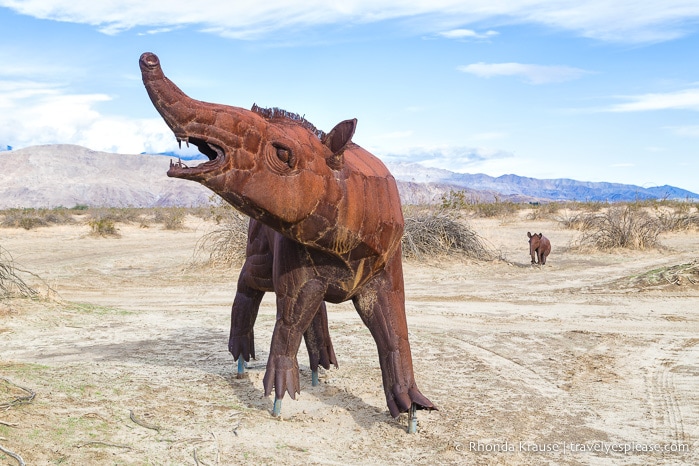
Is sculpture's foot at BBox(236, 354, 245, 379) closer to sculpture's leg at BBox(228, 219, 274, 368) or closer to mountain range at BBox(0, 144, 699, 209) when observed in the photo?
sculpture's leg at BBox(228, 219, 274, 368)

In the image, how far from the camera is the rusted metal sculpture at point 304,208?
395cm

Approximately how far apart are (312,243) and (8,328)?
597 cm

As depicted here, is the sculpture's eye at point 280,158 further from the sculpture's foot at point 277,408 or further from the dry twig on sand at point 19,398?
the dry twig on sand at point 19,398

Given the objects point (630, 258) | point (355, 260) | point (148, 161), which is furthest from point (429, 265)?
point (148, 161)

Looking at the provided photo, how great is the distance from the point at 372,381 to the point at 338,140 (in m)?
3.00

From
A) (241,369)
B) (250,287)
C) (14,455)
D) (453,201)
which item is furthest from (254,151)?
(453,201)

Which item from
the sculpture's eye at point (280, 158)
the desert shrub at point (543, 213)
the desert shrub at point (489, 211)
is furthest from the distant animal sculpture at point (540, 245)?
the desert shrub at point (489, 211)

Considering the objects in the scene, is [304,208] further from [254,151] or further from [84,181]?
[84,181]

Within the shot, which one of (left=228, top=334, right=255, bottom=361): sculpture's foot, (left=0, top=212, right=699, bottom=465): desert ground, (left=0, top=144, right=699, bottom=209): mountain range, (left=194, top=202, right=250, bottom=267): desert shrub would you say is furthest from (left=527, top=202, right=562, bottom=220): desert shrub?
(left=0, top=144, right=699, bottom=209): mountain range

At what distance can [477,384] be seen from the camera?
6.69 m

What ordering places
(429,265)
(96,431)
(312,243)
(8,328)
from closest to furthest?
1. (312,243)
2. (96,431)
3. (8,328)
4. (429,265)

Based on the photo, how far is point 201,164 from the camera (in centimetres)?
397

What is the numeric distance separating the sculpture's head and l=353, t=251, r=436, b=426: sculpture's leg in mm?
1046

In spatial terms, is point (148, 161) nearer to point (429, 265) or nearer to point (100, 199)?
point (100, 199)
